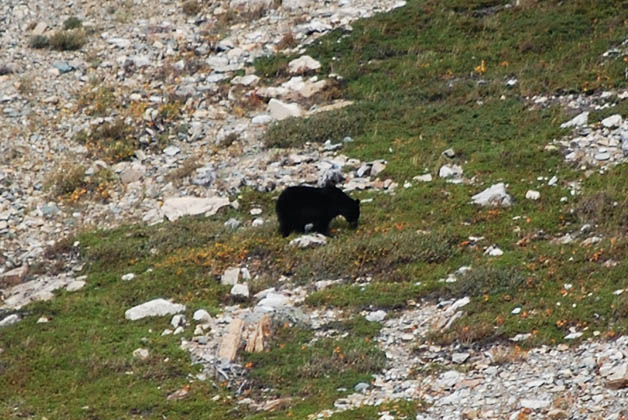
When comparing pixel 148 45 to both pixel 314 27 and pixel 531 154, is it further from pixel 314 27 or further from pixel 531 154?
pixel 531 154

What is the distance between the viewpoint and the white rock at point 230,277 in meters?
17.4

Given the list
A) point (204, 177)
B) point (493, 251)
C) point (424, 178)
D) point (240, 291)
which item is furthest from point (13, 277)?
point (493, 251)

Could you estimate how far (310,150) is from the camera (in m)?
23.0

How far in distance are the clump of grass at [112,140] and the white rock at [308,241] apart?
276 inches

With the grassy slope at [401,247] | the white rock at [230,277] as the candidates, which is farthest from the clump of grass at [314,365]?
the white rock at [230,277]

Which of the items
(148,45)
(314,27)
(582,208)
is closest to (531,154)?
(582,208)

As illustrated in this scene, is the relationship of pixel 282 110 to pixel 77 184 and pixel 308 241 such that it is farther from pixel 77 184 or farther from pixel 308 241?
pixel 308 241

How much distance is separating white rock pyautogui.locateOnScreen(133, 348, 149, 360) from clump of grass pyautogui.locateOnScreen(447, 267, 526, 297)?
4.54 m

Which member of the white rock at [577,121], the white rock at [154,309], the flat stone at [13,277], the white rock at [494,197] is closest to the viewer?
the white rock at [154,309]

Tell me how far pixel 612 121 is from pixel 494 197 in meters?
3.61

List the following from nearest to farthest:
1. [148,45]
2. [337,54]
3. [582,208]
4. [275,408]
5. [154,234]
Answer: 1. [275,408]
2. [582,208]
3. [154,234]
4. [337,54]
5. [148,45]

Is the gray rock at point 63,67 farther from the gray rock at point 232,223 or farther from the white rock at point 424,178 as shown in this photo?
the white rock at point 424,178

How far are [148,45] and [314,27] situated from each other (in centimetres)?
469

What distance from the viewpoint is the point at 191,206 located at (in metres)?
21.3
